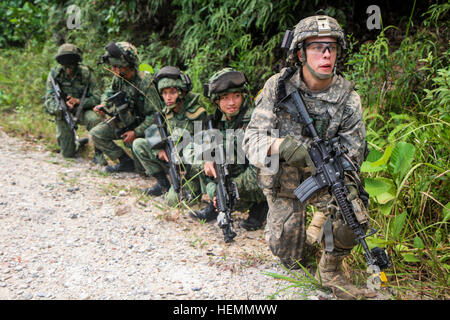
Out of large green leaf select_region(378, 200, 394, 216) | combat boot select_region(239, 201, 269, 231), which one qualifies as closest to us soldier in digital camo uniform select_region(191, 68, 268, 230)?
combat boot select_region(239, 201, 269, 231)

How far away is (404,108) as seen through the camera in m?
3.62

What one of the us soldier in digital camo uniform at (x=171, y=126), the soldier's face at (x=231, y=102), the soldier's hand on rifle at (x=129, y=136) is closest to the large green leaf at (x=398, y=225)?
the soldier's face at (x=231, y=102)

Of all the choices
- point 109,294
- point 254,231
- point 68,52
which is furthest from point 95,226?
point 68,52

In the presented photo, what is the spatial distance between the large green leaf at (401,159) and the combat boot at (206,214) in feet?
5.92

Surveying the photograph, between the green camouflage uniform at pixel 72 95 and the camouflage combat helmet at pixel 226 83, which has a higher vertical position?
the camouflage combat helmet at pixel 226 83

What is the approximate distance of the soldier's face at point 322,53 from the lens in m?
2.61

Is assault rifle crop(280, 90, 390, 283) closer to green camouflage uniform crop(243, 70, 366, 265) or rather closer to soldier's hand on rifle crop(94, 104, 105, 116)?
green camouflage uniform crop(243, 70, 366, 265)

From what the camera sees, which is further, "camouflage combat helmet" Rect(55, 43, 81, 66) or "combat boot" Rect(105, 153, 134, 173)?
"camouflage combat helmet" Rect(55, 43, 81, 66)

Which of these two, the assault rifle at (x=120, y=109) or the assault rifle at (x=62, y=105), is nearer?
the assault rifle at (x=120, y=109)

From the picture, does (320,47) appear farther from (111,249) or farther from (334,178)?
(111,249)

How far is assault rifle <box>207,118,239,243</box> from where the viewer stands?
11.3ft

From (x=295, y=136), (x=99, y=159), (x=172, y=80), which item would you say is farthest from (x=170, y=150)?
(x=295, y=136)

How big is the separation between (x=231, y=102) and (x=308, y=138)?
1.15 metres

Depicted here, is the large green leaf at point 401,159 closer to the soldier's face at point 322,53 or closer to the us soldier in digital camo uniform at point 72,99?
the soldier's face at point 322,53
